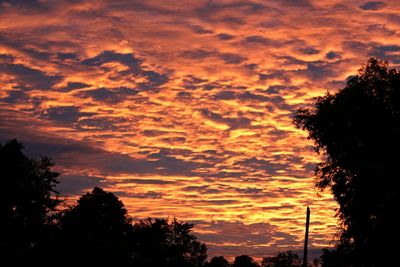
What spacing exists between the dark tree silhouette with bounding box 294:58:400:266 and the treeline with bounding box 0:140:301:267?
31.5 m

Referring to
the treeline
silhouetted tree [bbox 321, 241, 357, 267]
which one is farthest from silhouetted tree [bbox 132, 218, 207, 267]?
silhouetted tree [bbox 321, 241, 357, 267]

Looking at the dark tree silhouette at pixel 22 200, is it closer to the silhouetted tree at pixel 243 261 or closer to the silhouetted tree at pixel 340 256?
the silhouetted tree at pixel 340 256

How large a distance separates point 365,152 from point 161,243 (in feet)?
278

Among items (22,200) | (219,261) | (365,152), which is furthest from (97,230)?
(219,261)

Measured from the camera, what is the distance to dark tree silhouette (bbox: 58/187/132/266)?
84.0 meters

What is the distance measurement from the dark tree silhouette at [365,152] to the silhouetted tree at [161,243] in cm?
6546

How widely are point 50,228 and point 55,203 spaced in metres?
3.02

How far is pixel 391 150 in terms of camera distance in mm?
38500

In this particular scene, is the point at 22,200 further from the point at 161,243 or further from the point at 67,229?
the point at 161,243

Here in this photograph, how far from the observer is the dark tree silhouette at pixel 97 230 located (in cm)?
8400

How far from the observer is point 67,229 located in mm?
84375

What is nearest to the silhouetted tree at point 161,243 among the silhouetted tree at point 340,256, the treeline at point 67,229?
the treeline at point 67,229

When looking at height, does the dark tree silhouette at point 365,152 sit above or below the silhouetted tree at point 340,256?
above

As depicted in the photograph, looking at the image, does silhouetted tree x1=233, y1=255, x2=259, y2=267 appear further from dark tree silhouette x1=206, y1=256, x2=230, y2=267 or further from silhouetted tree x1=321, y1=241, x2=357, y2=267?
silhouetted tree x1=321, y1=241, x2=357, y2=267
